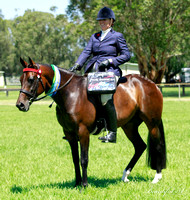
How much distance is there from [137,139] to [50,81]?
2405 mm

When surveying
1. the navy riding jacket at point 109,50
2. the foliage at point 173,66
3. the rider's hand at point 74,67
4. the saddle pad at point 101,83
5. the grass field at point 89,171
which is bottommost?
the foliage at point 173,66

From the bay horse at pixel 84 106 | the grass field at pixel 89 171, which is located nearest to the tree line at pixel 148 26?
the grass field at pixel 89 171

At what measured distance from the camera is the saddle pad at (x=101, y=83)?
17.8 ft

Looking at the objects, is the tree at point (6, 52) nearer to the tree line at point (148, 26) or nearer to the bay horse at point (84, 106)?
the tree line at point (148, 26)

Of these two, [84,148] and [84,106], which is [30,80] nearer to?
[84,106]

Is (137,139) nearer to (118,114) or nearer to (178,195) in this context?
(118,114)

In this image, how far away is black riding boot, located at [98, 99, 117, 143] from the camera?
18.2 feet

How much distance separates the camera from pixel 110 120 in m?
5.61

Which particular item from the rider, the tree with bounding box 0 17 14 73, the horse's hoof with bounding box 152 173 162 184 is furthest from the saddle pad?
the tree with bounding box 0 17 14 73

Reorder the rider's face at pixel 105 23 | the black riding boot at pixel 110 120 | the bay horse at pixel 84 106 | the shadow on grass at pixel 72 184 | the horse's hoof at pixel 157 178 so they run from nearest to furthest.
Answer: the bay horse at pixel 84 106
the black riding boot at pixel 110 120
the shadow on grass at pixel 72 184
the rider's face at pixel 105 23
the horse's hoof at pixel 157 178

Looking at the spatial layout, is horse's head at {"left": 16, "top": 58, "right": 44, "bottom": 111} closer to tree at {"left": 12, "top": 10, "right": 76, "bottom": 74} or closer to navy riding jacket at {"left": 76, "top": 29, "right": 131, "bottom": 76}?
navy riding jacket at {"left": 76, "top": 29, "right": 131, "bottom": 76}

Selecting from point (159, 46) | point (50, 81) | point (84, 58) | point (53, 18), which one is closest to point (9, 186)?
point (50, 81)

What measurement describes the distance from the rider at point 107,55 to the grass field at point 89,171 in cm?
95

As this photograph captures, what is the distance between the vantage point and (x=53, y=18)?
6050 centimetres
